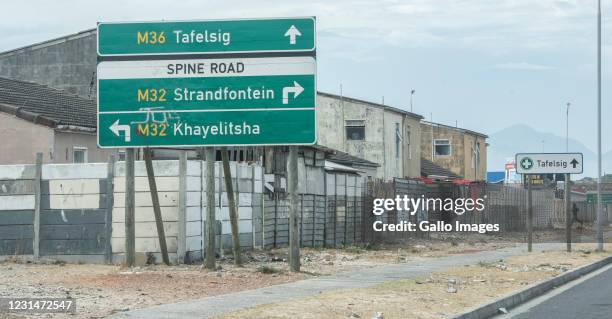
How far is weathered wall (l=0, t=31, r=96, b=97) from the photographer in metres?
43.9

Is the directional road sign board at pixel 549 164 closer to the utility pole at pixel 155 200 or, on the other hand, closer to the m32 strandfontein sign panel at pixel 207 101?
the m32 strandfontein sign panel at pixel 207 101

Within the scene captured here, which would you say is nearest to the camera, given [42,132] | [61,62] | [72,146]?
[42,132]

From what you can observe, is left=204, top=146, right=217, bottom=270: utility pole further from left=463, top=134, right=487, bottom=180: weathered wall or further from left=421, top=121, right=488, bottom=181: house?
left=463, top=134, right=487, bottom=180: weathered wall

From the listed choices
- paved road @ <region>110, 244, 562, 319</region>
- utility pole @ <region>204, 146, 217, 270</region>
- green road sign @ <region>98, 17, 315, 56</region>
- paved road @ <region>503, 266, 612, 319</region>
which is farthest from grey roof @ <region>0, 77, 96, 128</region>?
paved road @ <region>503, 266, 612, 319</region>

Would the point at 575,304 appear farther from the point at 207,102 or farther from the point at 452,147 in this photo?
the point at 452,147

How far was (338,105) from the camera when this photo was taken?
2141 inches

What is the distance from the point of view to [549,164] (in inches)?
1259

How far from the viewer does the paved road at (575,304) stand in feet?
49.5

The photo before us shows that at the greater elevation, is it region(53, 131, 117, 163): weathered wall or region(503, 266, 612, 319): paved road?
region(53, 131, 117, 163): weathered wall

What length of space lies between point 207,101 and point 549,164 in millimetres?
14811

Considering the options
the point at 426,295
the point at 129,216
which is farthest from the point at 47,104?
the point at 426,295

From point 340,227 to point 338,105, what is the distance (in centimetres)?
2246

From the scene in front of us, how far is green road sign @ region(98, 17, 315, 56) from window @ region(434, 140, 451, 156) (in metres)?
48.0

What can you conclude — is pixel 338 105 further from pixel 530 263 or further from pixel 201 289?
pixel 201 289
